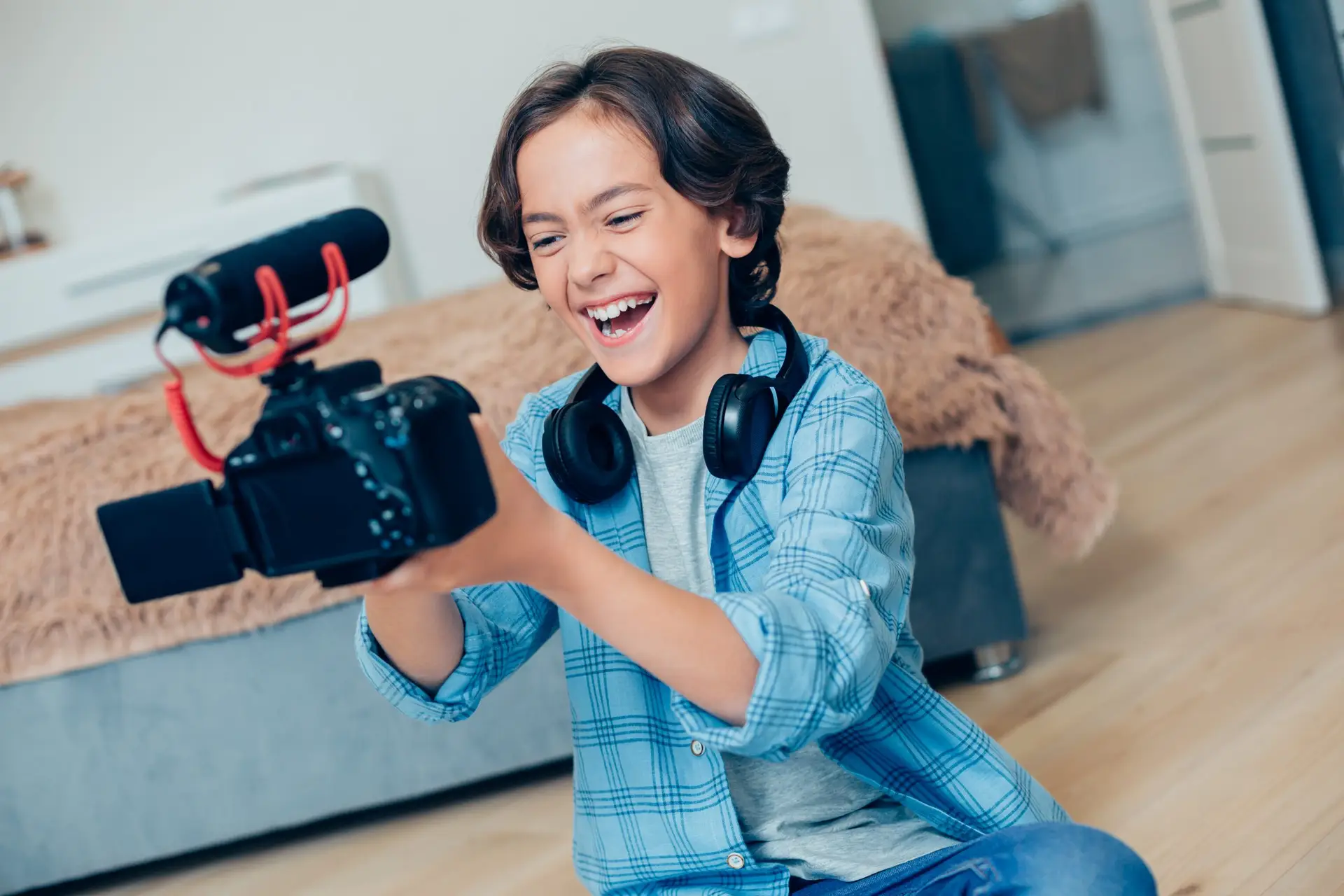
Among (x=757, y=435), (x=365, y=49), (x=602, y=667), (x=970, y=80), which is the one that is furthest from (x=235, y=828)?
(x=970, y=80)

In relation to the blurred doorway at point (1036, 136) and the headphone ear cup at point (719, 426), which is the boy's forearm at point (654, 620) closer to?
the headphone ear cup at point (719, 426)

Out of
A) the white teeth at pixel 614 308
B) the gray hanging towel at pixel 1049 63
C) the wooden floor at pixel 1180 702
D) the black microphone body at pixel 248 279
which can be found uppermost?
the gray hanging towel at pixel 1049 63

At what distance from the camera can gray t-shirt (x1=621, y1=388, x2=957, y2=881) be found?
0.91 meters

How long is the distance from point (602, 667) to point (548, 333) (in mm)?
839

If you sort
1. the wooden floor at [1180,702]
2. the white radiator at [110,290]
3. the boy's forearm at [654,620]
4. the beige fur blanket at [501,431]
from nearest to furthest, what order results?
1. the boy's forearm at [654,620]
2. the wooden floor at [1180,702]
3. the beige fur blanket at [501,431]
4. the white radiator at [110,290]

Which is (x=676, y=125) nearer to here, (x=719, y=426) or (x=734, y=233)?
(x=734, y=233)

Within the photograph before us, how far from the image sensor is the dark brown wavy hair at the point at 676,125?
924mm

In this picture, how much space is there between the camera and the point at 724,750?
823 mm

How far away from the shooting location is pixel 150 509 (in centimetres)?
63

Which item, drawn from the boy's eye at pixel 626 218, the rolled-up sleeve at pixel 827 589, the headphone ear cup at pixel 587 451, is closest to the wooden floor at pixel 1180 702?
the rolled-up sleeve at pixel 827 589

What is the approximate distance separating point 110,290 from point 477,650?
3.22 meters

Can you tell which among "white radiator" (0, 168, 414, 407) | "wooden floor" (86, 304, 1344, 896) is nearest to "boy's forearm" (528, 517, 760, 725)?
"wooden floor" (86, 304, 1344, 896)

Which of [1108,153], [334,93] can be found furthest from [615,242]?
[1108,153]

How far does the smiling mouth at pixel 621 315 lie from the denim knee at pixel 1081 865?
16.5 inches
